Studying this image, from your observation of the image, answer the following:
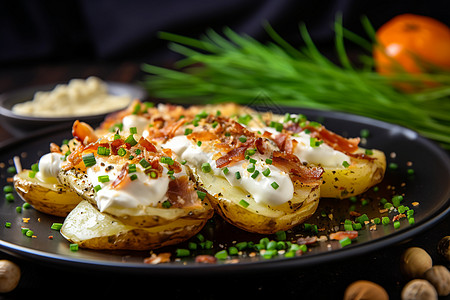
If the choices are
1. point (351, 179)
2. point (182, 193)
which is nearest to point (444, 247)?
point (351, 179)

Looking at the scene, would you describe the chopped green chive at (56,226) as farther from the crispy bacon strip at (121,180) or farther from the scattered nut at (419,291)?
the scattered nut at (419,291)

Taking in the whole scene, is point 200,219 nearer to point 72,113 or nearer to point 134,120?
point 134,120

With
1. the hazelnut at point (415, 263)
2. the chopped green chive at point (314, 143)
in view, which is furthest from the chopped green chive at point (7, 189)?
the hazelnut at point (415, 263)

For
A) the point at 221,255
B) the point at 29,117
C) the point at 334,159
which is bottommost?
the point at 29,117

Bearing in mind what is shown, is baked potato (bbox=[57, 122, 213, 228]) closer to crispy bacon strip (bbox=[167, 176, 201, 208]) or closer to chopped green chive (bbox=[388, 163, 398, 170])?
crispy bacon strip (bbox=[167, 176, 201, 208])

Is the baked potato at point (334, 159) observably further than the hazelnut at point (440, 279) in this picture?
Yes

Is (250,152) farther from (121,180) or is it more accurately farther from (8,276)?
(8,276)
